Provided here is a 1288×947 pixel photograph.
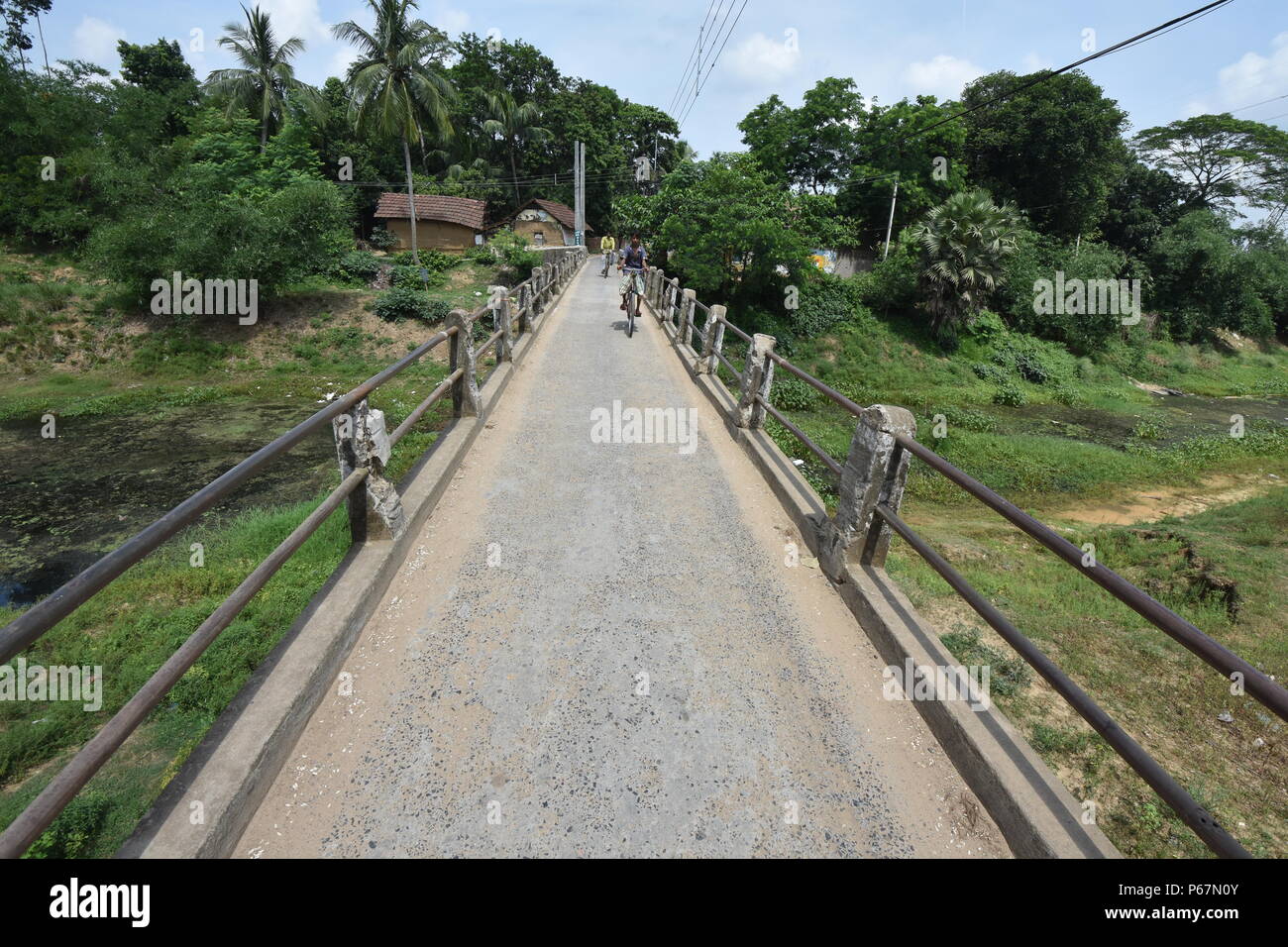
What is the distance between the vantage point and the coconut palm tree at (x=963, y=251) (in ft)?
82.0

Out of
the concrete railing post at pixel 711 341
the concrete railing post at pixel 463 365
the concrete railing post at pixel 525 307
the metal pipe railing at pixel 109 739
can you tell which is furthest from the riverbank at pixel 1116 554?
the concrete railing post at pixel 525 307

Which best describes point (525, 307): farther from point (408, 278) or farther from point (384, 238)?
point (384, 238)

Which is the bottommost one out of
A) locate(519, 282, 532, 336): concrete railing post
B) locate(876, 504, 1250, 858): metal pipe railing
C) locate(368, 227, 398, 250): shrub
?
locate(876, 504, 1250, 858): metal pipe railing

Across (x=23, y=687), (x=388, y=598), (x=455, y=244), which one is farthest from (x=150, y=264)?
(x=388, y=598)

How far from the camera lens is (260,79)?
105 ft

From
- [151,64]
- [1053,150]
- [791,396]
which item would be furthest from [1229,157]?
[151,64]

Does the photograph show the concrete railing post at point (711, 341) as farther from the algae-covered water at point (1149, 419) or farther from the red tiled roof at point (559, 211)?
the red tiled roof at point (559, 211)

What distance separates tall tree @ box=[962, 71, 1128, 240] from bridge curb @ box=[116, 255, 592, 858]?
43.0 m

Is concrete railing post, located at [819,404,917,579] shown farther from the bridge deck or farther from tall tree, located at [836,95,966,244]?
tall tree, located at [836,95,966,244]

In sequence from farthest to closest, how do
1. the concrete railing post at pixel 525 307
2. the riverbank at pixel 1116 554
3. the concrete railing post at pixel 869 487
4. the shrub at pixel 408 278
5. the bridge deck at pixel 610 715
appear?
the shrub at pixel 408 278 → the concrete railing post at pixel 525 307 → the riverbank at pixel 1116 554 → the concrete railing post at pixel 869 487 → the bridge deck at pixel 610 715

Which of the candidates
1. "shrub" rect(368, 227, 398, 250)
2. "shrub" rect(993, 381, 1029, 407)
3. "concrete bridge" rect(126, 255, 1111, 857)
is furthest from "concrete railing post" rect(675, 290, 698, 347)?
"shrub" rect(368, 227, 398, 250)

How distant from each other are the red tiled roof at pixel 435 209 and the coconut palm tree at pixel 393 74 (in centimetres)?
622

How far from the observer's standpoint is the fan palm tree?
45.1 m
